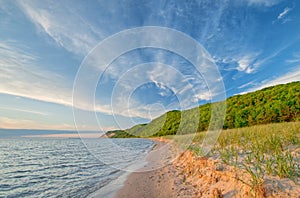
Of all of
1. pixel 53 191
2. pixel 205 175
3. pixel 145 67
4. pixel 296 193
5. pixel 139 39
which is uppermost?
pixel 139 39

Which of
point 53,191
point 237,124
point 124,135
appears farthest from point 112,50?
point 124,135

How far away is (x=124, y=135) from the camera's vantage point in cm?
14825

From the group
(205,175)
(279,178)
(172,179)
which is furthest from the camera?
(172,179)

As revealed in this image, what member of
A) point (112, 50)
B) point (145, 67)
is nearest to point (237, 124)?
point (145, 67)

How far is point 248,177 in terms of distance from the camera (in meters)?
4.20

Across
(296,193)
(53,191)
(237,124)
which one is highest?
(237,124)

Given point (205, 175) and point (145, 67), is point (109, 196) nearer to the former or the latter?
point (205, 175)

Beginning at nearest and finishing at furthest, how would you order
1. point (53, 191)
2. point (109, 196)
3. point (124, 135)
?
point (109, 196)
point (53, 191)
point (124, 135)

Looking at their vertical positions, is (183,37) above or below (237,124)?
above

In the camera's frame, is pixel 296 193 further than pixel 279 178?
No

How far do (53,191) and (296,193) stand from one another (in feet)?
31.4

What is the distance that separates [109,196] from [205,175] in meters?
3.88

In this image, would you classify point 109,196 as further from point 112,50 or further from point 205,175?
point 112,50

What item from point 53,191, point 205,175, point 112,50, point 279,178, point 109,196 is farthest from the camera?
point 112,50
